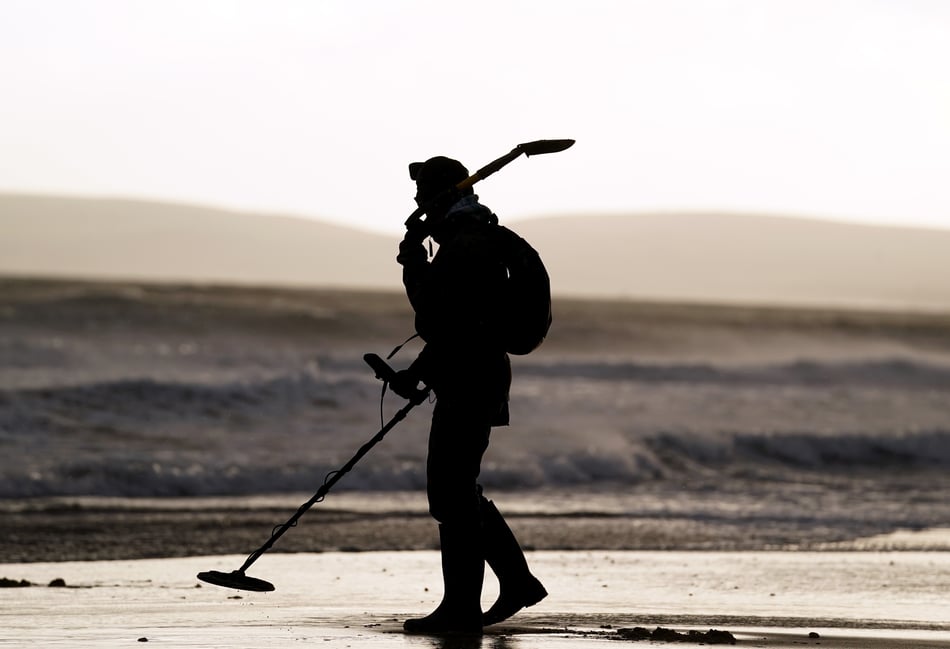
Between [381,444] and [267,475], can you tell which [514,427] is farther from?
[267,475]

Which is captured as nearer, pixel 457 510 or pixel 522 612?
pixel 457 510

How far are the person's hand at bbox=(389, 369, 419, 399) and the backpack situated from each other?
1.13 feet

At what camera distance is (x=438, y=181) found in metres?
5.53

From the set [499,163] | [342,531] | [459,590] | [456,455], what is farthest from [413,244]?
[342,531]

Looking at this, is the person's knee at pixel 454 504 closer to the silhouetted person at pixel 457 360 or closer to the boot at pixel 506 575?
the silhouetted person at pixel 457 360

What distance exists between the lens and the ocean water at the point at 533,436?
500 inches

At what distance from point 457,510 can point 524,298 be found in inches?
31.1

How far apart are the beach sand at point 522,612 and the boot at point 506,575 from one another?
81 millimetres

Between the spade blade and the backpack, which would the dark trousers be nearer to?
the backpack

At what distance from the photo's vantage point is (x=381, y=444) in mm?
14953

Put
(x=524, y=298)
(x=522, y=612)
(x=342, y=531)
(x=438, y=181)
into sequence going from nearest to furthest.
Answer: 1. (x=524, y=298)
2. (x=438, y=181)
3. (x=522, y=612)
4. (x=342, y=531)

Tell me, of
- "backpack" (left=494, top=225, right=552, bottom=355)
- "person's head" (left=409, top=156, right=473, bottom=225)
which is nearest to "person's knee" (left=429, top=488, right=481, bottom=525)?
"backpack" (left=494, top=225, right=552, bottom=355)

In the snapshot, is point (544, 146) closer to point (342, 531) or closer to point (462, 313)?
point (462, 313)

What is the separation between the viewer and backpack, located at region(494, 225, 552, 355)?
17.4 ft
